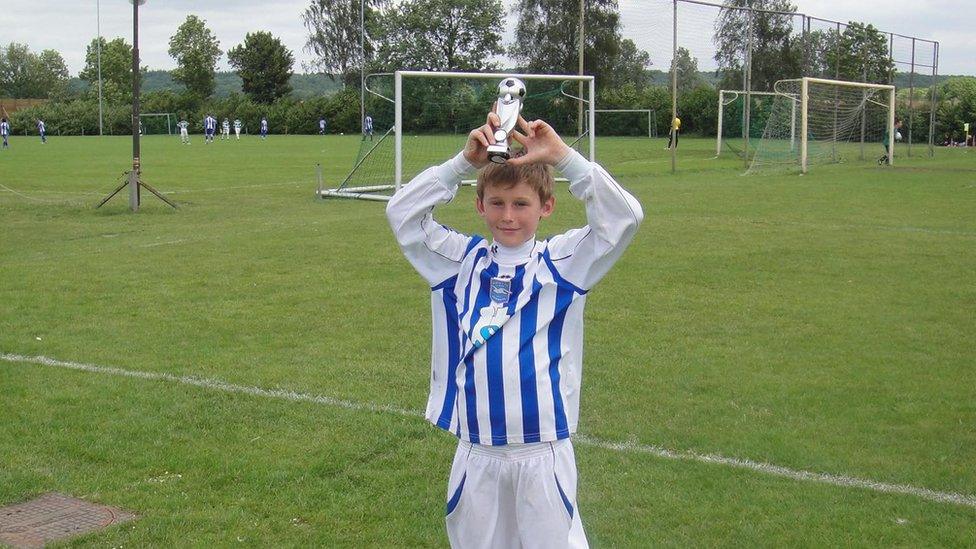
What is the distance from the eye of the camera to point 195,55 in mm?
113250

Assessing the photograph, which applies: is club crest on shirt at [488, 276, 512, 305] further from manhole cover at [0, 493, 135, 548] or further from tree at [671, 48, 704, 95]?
tree at [671, 48, 704, 95]

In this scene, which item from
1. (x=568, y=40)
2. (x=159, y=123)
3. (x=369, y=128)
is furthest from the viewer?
(x=159, y=123)

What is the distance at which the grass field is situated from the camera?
201 inches

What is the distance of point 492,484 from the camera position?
10.7 ft

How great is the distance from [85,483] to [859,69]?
4347 centimetres

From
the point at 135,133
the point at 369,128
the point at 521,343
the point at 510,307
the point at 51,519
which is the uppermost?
the point at 369,128

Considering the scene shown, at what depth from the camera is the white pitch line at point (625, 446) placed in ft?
17.6

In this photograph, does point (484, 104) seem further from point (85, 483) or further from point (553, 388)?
point (553, 388)

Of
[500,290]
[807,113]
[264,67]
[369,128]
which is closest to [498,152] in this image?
[500,290]

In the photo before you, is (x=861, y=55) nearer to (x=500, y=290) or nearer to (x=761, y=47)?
(x=761, y=47)

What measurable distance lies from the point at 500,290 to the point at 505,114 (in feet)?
1.97

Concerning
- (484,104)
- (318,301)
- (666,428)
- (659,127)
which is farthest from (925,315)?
(659,127)

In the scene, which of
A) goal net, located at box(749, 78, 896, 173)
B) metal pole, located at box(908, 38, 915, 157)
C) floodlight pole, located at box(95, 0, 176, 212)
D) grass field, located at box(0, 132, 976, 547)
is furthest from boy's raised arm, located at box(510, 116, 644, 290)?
metal pole, located at box(908, 38, 915, 157)

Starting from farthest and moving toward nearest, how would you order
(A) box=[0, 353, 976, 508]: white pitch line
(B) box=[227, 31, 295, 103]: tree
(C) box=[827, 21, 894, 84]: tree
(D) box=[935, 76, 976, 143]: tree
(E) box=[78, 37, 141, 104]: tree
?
(E) box=[78, 37, 141, 104]: tree < (B) box=[227, 31, 295, 103]: tree < (D) box=[935, 76, 976, 143]: tree < (C) box=[827, 21, 894, 84]: tree < (A) box=[0, 353, 976, 508]: white pitch line
